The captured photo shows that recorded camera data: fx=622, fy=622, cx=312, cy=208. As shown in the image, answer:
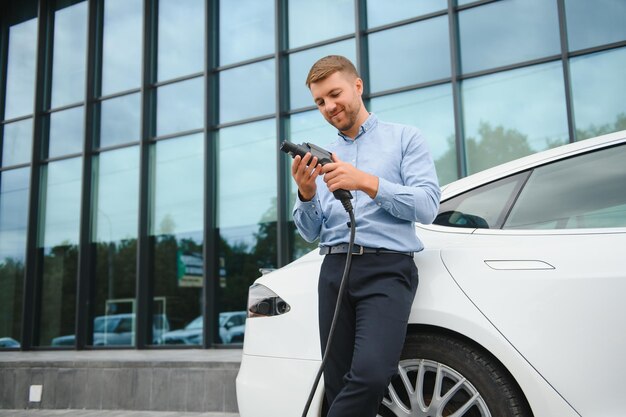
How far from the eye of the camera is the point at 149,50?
10734 millimetres

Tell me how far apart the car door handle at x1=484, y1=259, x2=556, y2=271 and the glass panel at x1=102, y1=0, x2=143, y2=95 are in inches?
379

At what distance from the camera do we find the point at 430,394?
7.30ft

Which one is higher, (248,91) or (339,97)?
(248,91)

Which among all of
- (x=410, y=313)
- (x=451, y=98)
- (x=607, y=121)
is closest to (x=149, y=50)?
(x=451, y=98)

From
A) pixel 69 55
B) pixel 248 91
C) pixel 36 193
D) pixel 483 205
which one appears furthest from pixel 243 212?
pixel 483 205

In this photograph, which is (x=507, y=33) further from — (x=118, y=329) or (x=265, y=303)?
(x=118, y=329)

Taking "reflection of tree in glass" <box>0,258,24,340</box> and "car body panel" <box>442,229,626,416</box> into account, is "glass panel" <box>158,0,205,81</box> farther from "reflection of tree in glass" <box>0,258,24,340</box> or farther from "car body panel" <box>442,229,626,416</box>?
"car body panel" <box>442,229,626,416</box>

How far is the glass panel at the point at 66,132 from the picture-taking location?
1120cm

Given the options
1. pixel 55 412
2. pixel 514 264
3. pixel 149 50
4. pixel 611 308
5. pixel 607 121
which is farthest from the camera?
pixel 149 50

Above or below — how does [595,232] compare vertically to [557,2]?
below

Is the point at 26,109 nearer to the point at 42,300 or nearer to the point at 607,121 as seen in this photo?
the point at 42,300

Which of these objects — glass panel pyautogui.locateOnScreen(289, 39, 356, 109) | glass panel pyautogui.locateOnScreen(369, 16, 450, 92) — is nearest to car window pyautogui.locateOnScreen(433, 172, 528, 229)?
glass panel pyautogui.locateOnScreen(369, 16, 450, 92)

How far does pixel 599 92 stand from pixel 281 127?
171 inches

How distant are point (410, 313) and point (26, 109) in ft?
37.9
